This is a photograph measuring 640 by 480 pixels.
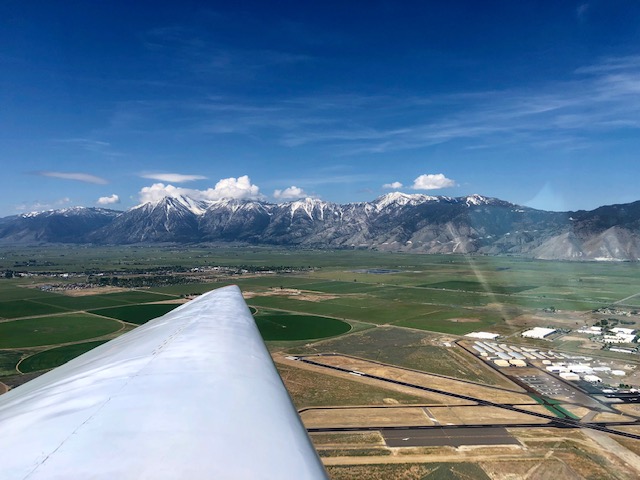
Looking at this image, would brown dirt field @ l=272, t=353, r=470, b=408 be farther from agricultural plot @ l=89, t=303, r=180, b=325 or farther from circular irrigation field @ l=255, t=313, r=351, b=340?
agricultural plot @ l=89, t=303, r=180, b=325

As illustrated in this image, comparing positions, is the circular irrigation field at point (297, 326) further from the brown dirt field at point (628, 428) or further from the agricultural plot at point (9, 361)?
the brown dirt field at point (628, 428)

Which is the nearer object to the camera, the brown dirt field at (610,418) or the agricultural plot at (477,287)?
the brown dirt field at (610,418)

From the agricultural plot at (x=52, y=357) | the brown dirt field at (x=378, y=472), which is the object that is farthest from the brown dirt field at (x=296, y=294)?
the brown dirt field at (x=378, y=472)

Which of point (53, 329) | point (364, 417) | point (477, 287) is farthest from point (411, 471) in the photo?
point (477, 287)

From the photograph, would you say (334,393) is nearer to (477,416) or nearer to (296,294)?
(477,416)

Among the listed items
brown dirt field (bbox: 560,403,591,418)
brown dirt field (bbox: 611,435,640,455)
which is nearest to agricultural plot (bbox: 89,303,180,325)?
brown dirt field (bbox: 560,403,591,418)
